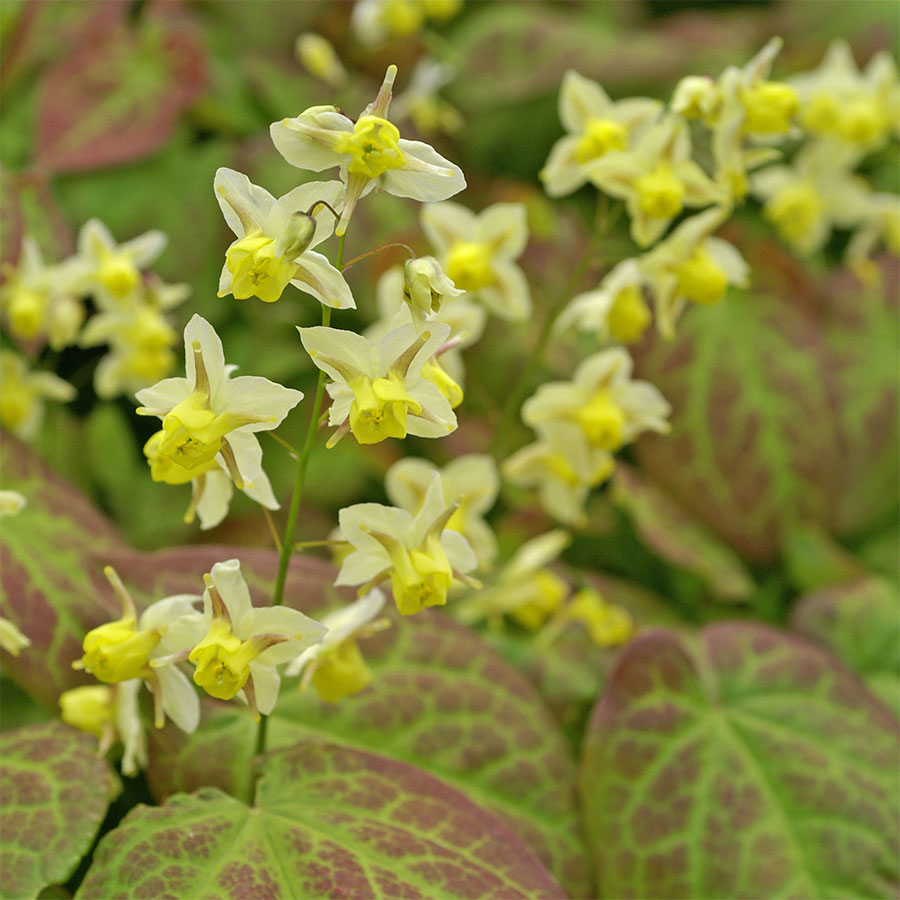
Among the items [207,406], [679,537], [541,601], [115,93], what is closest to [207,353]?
[207,406]

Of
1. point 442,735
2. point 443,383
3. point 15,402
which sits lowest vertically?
point 442,735

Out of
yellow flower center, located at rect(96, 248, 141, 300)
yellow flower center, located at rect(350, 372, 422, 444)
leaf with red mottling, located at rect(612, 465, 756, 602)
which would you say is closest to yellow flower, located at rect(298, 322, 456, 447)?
yellow flower center, located at rect(350, 372, 422, 444)

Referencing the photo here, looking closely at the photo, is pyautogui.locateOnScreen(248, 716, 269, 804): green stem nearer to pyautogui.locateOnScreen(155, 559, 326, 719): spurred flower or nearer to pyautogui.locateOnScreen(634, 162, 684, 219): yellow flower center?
pyautogui.locateOnScreen(155, 559, 326, 719): spurred flower

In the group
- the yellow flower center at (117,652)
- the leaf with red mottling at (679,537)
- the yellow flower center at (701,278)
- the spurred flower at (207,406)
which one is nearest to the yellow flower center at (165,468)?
the spurred flower at (207,406)

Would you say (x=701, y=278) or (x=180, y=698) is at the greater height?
(x=701, y=278)

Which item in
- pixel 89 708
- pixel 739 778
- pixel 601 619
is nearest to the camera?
pixel 89 708

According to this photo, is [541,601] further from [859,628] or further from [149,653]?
[149,653]

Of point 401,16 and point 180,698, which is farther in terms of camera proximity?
point 401,16

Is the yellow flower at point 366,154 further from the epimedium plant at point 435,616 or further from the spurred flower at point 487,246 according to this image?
the spurred flower at point 487,246
